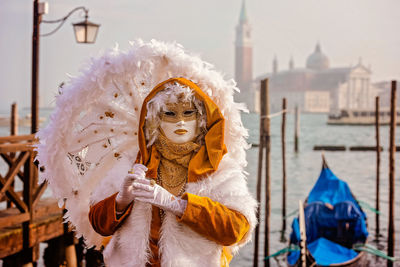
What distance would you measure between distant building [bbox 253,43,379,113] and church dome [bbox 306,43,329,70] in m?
3.04

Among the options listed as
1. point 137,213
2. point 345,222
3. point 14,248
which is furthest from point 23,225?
point 345,222

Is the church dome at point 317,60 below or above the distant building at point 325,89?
above

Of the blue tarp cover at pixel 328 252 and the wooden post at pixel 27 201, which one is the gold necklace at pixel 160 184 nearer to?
the wooden post at pixel 27 201

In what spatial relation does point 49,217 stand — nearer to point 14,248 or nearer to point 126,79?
point 14,248

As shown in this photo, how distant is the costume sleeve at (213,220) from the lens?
208cm

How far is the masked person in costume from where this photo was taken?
2098mm

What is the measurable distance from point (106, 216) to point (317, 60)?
130 m

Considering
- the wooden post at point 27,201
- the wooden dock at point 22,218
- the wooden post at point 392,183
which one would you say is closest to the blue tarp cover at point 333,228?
the wooden post at point 392,183

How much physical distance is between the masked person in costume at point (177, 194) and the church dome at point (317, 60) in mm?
129843

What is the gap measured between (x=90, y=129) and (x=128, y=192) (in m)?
0.59

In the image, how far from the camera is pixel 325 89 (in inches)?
4830

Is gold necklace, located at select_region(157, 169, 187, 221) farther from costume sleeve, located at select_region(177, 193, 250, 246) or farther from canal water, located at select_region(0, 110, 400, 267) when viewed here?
canal water, located at select_region(0, 110, 400, 267)

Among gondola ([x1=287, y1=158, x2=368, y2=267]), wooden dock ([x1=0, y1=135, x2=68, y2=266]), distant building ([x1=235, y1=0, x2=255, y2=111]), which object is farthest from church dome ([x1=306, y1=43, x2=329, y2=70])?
wooden dock ([x1=0, y1=135, x2=68, y2=266])

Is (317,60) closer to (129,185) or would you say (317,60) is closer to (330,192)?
(330,192)
